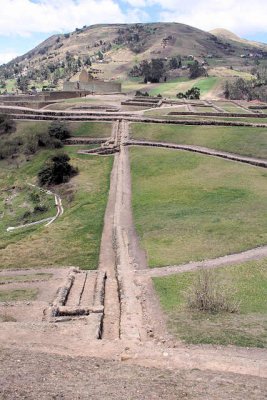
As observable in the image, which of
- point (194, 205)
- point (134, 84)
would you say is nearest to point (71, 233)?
point (194, 205)

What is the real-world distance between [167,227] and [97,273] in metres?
6.97

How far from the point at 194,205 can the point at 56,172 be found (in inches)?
671

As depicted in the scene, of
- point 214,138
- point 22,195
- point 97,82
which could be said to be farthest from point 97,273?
point 97,82

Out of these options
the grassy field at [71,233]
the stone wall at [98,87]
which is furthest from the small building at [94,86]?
the grassy field at [71,233]

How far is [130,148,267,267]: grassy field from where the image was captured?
81.3 ft

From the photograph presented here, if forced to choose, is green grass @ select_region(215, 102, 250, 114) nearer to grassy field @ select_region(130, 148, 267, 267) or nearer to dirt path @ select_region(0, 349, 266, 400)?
grassy field @ select_region(130, 148, 267, 267)

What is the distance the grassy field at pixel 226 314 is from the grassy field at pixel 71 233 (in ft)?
19.7

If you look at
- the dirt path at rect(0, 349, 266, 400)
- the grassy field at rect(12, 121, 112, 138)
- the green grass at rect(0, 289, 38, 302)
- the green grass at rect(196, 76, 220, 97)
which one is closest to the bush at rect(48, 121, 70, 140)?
the grassy field at rect(12, 121, 112, 138)

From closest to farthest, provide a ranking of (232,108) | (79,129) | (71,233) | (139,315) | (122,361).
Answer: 1. (122,361)
2. (139,315)
3. (71,233)
4. (79,129)
5. (232,108)

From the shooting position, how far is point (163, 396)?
10352 millimetres

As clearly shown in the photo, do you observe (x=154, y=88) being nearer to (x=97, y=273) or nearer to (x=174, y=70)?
(x=174, y=70)

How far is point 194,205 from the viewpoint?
32.8 m

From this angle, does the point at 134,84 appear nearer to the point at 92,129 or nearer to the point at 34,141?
the point at 92,129

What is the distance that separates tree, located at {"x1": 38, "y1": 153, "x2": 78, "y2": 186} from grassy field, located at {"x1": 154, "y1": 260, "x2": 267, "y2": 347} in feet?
84.4
